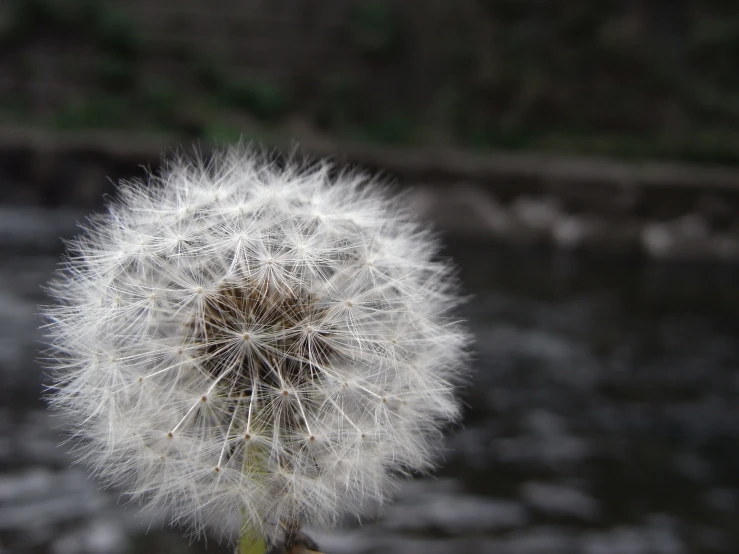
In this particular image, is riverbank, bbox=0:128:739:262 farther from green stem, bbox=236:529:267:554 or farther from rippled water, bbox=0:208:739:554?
green stem, bbox=236:529:267:554

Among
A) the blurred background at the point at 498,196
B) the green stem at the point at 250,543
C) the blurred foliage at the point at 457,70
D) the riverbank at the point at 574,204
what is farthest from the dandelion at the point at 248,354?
the blurred foliage at the point at 457,70

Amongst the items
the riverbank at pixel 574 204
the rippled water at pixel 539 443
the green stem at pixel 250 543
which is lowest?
the green stem at pixel 250 543

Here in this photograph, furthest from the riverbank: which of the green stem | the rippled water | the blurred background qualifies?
the green stem

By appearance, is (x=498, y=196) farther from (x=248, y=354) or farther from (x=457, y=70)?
(x=248, y=354)

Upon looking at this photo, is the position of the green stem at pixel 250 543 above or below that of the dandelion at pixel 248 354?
below

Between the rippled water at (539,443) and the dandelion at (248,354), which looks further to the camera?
the rippled water at (539,443)

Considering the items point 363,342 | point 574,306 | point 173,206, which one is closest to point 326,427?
point 363,342

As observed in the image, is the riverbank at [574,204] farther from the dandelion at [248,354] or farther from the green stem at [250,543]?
the green stem at [250,543]

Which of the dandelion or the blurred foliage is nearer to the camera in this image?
the dandelion
